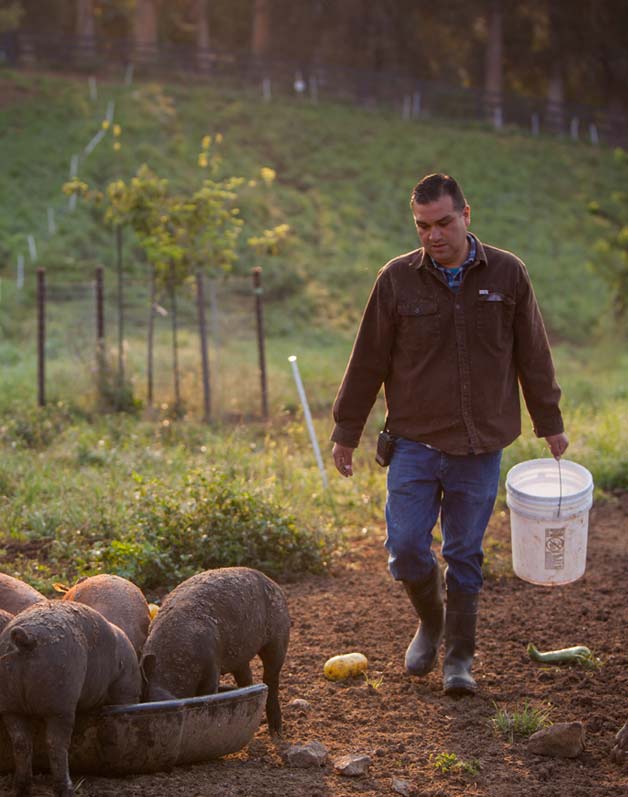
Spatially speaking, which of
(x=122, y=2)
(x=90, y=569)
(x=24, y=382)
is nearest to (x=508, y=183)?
(x=122, y=2)

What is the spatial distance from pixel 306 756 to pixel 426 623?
138 cm

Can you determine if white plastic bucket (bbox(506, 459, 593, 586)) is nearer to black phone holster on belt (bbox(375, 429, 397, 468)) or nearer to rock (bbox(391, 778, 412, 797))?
black phone holster on belt (bbox(375, 429, 397, 468))

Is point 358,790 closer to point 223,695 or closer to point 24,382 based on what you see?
point 223,695

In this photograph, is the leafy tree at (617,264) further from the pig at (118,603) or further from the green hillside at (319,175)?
the pig at (118,603)

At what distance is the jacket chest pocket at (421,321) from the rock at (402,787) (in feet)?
6.16

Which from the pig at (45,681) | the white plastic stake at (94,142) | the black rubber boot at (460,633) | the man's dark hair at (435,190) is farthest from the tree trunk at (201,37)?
the pig at (45,681)

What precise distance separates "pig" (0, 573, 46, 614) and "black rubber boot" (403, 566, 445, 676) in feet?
5.77

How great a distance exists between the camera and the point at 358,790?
399 centimetres

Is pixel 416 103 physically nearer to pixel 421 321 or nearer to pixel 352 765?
pixel 421 321

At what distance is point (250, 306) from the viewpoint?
1873cm

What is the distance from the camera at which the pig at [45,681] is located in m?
3.40

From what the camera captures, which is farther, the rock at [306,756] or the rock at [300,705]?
the rock at [300,705]

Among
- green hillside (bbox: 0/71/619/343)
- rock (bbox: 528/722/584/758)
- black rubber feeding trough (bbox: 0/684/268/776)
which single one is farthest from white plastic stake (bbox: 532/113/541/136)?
black rubber feeding trough (bbox: 0/684/268/776)

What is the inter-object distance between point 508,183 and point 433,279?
93.0 feet
